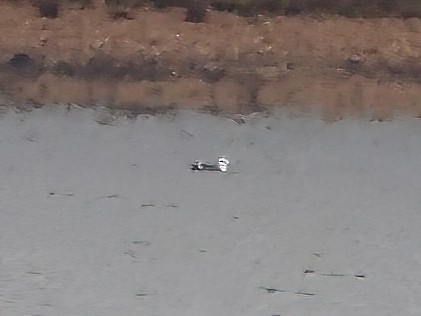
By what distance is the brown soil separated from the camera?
0.88 metres

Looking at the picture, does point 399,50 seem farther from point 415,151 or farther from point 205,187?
point 205,187

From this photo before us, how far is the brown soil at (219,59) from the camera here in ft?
2.87

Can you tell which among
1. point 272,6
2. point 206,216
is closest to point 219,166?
point 206,216

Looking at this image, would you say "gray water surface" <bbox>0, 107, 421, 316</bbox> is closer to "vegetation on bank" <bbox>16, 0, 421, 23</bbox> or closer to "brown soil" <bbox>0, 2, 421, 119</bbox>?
"brown soil" <bbox>0, 2, 421, 119</bbox>

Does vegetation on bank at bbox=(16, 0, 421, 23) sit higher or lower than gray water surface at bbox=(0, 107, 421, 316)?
higher

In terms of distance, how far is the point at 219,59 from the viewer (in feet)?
2.89

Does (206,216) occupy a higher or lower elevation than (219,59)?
lower

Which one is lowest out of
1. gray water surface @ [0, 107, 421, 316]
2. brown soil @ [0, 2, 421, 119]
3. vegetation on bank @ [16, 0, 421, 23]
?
gray water surface @ [0, 107, 421, 316]

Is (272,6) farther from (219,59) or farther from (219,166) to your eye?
(219,166)

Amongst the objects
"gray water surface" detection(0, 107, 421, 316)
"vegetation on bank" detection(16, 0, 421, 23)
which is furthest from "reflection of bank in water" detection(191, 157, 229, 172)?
"vegetation on bank" detection(16, 0, 421, 23)

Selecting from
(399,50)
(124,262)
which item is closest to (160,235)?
(124,262)

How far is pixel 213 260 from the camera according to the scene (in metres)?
0.88

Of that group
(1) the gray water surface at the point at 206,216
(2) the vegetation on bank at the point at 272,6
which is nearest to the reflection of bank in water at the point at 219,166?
(1) the gray water surface at the point at 206,216

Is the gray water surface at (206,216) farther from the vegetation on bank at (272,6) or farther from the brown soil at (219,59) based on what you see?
the vegetation on bank at (272,6)
